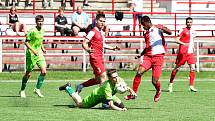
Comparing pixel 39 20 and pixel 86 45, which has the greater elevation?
pixel 39 20

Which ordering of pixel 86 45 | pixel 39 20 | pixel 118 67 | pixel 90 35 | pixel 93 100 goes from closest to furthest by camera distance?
pixel 93 100, pixel 86 45, pixel 90 35, pixel 39 20, pixel 118 67

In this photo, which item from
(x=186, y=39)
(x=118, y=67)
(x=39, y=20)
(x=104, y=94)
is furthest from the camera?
(x=118, y=67)

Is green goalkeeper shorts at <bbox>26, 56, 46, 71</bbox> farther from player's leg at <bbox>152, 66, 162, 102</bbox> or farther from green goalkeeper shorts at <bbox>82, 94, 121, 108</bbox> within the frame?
green goalkeeper shorts at <bbox>82, 94, 121, 108</bbox>

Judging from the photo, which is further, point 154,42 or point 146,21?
point 154,42

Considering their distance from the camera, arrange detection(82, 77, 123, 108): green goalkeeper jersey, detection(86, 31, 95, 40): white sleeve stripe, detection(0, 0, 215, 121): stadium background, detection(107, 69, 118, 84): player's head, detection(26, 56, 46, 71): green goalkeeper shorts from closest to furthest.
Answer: detection(0, 0, 215, 121): stadium background < detection(107, 69, 118, 84): player's head < detection(82, 77, 123, 108): green goalkeeper jersey < detection(86, 31, 95, 40): white sleeve stripe < detection(26, 56, 46, 71): green goalkeeper shorts

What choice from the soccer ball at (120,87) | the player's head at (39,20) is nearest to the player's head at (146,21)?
the soccer ball at (120,87)

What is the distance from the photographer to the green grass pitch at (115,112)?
613 inches

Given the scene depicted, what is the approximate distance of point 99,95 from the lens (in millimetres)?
17109

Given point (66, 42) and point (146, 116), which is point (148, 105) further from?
point (66, 42)

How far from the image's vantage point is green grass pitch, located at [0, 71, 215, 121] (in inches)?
613

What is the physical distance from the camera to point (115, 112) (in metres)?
16.7

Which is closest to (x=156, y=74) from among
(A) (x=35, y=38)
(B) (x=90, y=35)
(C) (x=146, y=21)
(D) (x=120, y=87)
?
(C) (x=146, y=21)

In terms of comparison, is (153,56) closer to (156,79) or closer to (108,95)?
(156,79)

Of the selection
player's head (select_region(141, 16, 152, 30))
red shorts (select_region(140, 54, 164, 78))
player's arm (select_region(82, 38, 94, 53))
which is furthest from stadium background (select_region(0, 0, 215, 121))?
player's head (select_region(141, 16, 152, 30))
